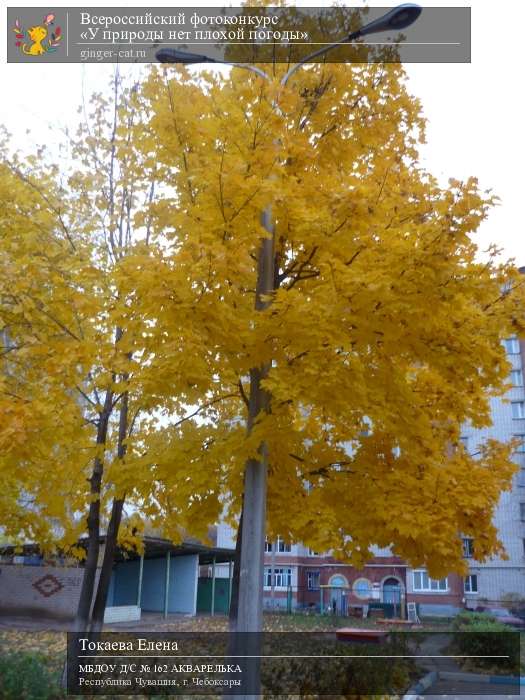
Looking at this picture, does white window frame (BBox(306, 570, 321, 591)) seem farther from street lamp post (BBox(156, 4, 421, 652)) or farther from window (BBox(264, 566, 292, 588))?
street lamp post (BBox(156, 4, 421, 652))

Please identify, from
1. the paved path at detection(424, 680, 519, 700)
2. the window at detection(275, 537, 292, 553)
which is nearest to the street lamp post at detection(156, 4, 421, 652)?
the window at detection(275, 537, 292, 553)

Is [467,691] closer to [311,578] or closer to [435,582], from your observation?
[435,582]

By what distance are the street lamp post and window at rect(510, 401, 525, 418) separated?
3004 cm

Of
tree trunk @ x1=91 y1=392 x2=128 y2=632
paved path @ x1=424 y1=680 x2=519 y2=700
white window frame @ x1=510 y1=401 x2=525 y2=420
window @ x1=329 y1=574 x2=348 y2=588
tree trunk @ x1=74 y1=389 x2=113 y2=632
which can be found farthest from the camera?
window @ x1=329 y1=574 x2=348 y2=588

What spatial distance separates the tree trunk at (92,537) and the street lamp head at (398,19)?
519 centimetres

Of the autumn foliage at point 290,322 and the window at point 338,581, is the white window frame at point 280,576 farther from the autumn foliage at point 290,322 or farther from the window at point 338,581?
the autumn foliage at point 290,322

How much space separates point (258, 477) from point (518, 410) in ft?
101

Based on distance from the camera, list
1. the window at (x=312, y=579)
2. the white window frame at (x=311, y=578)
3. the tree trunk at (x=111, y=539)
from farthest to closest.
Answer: the window at (x=312, y=579), the white window frame at (x=311, y=578), the tree trunk at (x=111, y=539)

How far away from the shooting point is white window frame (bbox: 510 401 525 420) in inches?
1286

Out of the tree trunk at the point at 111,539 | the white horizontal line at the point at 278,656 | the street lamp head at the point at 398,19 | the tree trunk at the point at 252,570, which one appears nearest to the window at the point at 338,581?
the white horizontal line at the point at 278,656

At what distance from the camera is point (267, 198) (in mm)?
5379

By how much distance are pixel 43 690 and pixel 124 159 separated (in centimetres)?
643

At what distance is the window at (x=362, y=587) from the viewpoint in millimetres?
32750

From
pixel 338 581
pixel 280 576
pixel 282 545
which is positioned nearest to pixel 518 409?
pixel 338 581
